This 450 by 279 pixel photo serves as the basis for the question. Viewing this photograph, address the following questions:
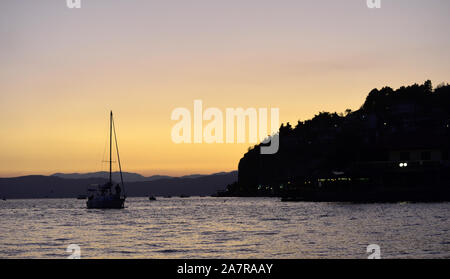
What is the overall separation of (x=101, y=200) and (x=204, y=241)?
7131 cm

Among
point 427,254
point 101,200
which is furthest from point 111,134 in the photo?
point 427,254

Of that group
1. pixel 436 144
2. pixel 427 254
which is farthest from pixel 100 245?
pixel 436 144

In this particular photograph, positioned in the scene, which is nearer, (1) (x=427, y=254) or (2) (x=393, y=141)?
(1) (x=427, y=254)

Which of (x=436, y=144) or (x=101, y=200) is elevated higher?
(x=436, y=144)

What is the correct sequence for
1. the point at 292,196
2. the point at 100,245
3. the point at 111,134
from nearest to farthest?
the point at 100,245 < the point at 111,134 < the point at 292,196

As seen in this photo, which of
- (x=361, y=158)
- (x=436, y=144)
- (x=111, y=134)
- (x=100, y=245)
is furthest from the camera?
(x=361, y=158)
